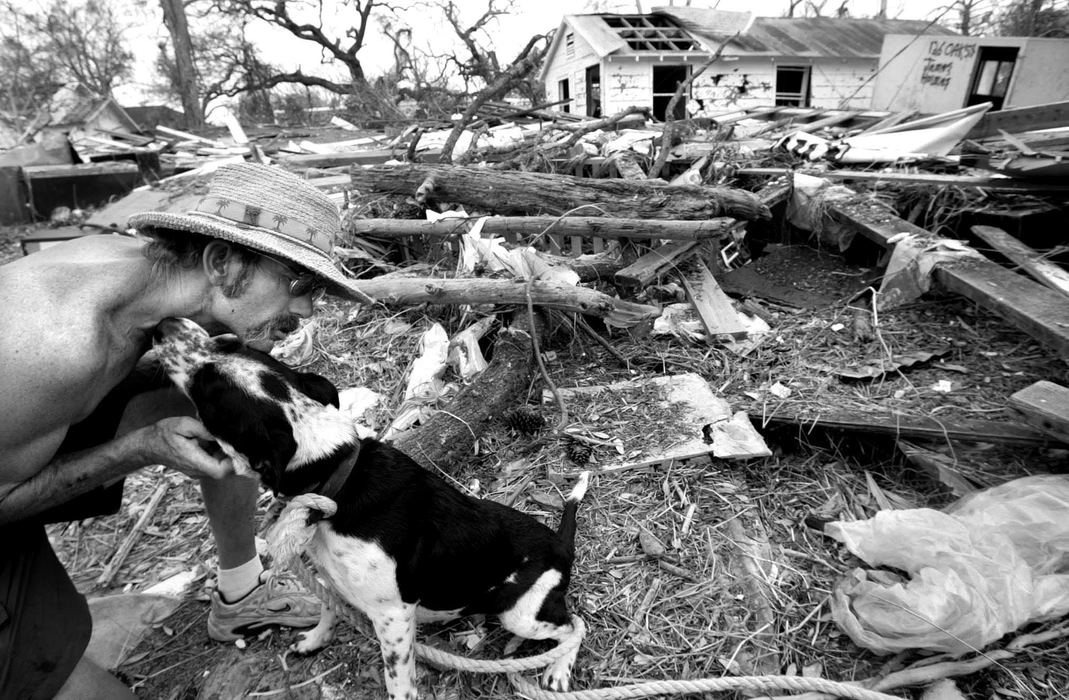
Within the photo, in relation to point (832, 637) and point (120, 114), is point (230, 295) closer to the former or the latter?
point (832, 637)

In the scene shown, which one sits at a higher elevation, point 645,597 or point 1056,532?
point 1056,532

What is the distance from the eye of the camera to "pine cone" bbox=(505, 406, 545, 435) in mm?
3426

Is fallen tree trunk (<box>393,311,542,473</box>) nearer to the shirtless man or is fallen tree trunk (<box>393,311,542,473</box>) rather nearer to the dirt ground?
the dirt ground

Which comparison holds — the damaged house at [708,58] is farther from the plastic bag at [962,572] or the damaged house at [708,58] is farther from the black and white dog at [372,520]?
the black and white dog at [372,520]

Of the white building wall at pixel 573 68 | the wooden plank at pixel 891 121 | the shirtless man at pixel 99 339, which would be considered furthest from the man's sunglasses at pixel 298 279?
the white building wall at pixel 573 68

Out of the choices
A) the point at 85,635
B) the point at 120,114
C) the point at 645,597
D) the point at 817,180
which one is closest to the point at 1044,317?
the point at 645,597

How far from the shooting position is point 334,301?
5.12 meters

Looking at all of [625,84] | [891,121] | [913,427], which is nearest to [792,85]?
[625,84]

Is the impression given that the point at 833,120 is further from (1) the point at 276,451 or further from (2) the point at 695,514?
(1) the point at 276,451

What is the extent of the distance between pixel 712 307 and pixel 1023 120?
625 centimetres

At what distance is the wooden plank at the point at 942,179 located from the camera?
15.8 ft

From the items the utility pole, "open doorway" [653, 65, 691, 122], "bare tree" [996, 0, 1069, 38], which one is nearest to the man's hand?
"open doorway" [653, 65, 691, 122]

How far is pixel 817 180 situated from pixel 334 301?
4.91 metres

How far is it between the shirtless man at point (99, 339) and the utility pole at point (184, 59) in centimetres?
2275
